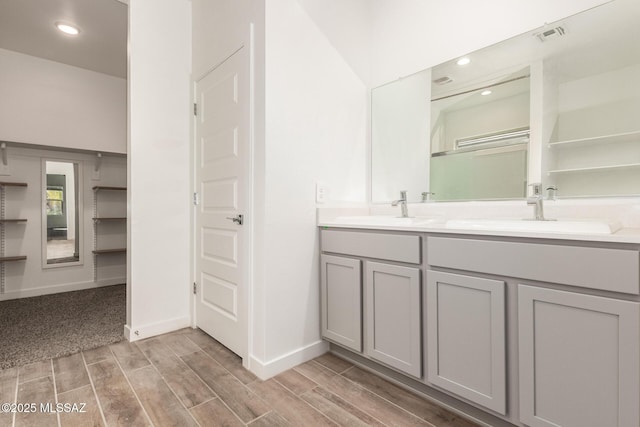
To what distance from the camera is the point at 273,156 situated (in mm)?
1760

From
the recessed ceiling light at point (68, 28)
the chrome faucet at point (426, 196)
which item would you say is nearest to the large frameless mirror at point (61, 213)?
the recessed ceiling light at point (68, 28)

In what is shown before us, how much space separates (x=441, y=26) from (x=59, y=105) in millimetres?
3968

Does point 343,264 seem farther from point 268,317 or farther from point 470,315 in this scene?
point 470,315

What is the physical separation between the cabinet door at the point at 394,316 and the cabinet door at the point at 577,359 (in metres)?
0.44

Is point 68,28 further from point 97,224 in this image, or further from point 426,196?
point 426,196

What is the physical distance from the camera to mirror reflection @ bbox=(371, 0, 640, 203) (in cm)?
143

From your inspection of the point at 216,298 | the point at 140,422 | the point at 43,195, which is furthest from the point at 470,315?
the point at 43,195

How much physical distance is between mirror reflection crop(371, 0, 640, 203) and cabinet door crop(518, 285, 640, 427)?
2.33ft

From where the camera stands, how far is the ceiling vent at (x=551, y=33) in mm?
1577

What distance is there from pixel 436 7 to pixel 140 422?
2811mm

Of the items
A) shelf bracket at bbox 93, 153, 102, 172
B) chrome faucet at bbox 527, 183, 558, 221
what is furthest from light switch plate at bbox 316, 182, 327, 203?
shelf bracket at bbox 93, 153, 102, 172

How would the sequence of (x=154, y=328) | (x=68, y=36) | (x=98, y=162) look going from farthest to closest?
(x=98, y=162) → (x=68, y=36) → (x=154, y=328)

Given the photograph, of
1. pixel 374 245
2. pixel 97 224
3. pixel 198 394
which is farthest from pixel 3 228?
pixel 374 245

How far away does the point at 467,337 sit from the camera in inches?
51.9
